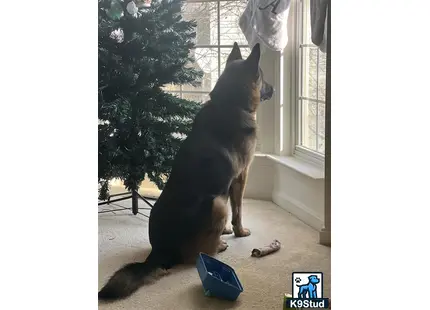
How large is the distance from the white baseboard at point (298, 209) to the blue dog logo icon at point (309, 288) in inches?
6.1

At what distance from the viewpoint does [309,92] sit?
73.5 inches

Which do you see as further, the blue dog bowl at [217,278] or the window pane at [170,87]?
the window pane at [170,87]

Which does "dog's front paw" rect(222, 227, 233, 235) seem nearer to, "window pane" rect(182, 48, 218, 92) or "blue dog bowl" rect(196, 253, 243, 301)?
"blue dog bowl" rect(196, 253, 243, 301)

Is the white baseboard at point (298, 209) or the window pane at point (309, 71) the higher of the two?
the window pane at point (309, 71)

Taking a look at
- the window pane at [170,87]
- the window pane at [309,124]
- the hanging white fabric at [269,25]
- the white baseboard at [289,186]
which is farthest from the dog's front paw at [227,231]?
the hanging white fabric at [269,25]

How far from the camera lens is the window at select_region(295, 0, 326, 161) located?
6.03 ft

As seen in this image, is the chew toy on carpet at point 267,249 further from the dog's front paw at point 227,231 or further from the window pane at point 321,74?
the window pane at point 321,74

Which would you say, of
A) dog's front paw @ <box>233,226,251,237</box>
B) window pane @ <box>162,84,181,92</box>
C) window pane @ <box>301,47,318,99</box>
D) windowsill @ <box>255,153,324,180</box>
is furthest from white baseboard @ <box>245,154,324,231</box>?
window pane @ <box>162,84,181,92</box>

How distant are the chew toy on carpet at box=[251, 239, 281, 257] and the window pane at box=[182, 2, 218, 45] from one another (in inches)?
26.0

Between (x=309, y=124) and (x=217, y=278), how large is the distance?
55 cm

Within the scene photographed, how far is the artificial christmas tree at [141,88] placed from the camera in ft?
6.31
